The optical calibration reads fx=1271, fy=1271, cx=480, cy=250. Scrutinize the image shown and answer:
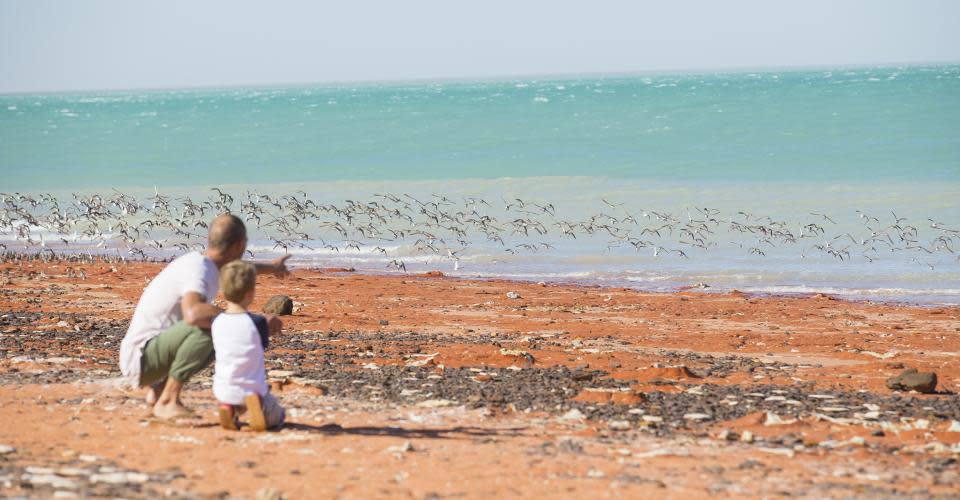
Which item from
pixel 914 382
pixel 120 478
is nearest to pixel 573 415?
pixel 914 382

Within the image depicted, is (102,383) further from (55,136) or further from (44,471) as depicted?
(55,136)

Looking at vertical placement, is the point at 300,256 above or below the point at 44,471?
below

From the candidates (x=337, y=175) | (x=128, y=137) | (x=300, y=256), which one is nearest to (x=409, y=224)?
(x=300, y=256)

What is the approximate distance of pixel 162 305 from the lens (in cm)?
677

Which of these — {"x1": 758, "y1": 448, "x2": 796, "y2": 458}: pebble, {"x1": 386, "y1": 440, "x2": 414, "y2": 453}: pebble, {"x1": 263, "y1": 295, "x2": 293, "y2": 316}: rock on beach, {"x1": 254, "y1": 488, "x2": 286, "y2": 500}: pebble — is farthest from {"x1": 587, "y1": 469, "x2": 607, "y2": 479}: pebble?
{"x1": 263, "y1": 295, "x2": 293, "y2": 316}: rock on beach

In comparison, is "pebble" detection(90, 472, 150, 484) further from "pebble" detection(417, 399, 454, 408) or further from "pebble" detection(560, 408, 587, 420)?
"pebble" detection(560, 408, 587, 420)

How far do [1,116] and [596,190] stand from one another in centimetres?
7461

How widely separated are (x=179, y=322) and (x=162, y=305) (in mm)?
134

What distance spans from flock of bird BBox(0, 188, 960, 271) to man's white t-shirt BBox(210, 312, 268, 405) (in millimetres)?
12676

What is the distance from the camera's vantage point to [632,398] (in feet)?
26.0

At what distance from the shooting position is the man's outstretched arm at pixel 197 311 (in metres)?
6.52

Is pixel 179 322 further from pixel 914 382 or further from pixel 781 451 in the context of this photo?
pixel 914 382

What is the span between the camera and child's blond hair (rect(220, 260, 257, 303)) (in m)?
6.39

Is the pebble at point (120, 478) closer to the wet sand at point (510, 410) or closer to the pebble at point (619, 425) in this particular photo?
the wet sand at point (510, 410)
